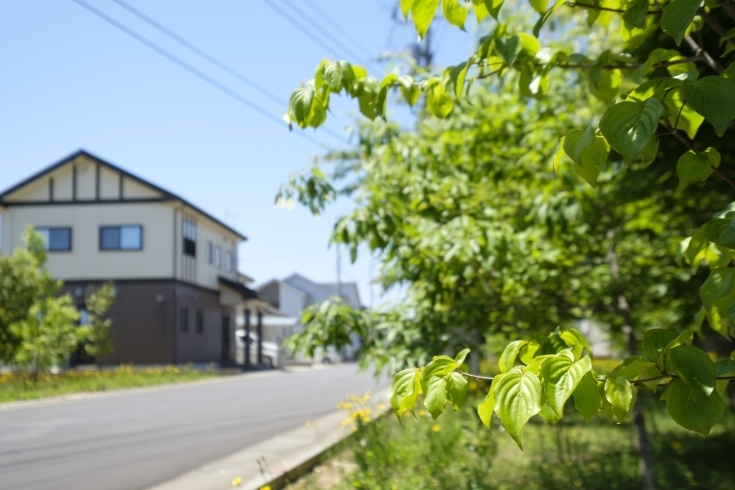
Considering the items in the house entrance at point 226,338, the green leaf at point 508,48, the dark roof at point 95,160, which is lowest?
the house entrance at point 226,338

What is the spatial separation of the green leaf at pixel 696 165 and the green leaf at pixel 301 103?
1.32 m

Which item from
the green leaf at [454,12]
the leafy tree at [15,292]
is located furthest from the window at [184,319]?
the green leaf at [454,12]

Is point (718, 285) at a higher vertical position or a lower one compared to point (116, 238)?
lower

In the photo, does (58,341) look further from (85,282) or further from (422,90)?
(422,90)

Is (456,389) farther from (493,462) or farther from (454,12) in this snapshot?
(493,462)

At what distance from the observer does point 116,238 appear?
102 ft

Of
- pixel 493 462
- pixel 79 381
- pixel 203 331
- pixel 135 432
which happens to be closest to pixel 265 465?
pixel 493 462

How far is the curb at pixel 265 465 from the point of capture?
681 cm

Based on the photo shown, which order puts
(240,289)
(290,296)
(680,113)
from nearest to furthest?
(680,113) < (240,289) < (290,296)

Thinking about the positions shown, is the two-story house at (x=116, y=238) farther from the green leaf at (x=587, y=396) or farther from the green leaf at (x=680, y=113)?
the green leaf at (x=587, y=396)

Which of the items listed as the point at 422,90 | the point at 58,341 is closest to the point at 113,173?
the point at 58,341

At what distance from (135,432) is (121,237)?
20.8 meters

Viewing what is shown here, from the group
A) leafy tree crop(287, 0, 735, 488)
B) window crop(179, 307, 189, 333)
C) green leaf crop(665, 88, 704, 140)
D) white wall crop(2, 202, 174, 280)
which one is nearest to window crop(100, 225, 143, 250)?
white wall crop(2, 202, 174, 280)

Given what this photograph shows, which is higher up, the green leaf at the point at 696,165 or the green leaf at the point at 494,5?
the green leaf at the point at 494,5
